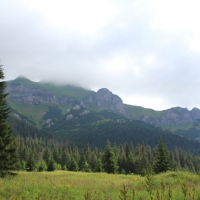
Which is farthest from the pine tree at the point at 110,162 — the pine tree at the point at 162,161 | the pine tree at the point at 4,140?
the pine tree at the point at 4,140

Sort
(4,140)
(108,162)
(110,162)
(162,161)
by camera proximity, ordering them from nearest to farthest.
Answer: (4,140) < (162,161) < (110,162) < (108,162)

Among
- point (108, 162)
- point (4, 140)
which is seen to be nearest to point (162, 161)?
point (108, 162)

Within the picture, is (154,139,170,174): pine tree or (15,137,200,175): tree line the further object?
(15,137,200,175): tree line

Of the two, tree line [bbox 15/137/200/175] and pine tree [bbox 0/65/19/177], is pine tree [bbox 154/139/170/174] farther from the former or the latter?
pine tree [bbox 0/65/19/177]

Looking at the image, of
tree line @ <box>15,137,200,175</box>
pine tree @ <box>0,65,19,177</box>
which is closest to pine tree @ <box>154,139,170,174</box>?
tree line @ <box>15,137,200,175</box>

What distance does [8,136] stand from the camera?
20.5m

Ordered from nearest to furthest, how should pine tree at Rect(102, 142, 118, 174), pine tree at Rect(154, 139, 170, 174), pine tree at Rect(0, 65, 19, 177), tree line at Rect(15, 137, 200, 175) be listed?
pine tree at Rect(0, 65, 19, 177)
pine tree at Rect(154, 139, 170, 174)
tree line at Rect(15, 137, 200, 175)
pine tree at Rect(102, 142, 118, 174)

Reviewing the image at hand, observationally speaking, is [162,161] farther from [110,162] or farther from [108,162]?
[108,162]

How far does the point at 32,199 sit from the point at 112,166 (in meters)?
42.7

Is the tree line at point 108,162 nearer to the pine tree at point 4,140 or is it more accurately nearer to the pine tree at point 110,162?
the pine tree at point 110,162

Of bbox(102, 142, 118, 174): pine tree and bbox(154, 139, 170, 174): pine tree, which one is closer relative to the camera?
bbox(154, 139, 170, 174): pine tree

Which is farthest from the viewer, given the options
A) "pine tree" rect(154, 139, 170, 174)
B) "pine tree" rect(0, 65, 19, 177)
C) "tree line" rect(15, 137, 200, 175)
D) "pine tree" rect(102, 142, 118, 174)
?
"pine tree" rect(102, 142, 118, 174)

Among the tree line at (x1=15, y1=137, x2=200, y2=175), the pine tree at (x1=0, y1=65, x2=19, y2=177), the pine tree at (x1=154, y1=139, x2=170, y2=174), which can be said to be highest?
the pine tree at (x1=0, y1=65, x2=19, y2=177)

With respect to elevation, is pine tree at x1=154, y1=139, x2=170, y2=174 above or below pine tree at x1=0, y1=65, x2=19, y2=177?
below
